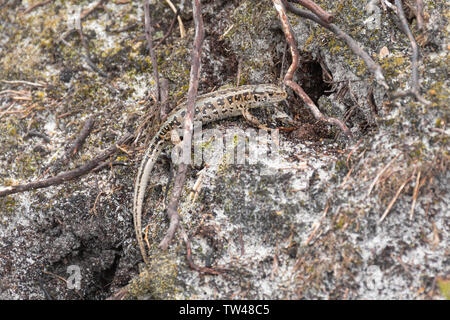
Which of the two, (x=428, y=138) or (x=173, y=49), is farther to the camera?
(x=173, y=49)

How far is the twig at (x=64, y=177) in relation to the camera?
3.15m

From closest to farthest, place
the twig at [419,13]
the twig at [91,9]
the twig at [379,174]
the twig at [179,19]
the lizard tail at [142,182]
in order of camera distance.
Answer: the twig at [379,174], the twig at [419,13], the lizard tail at [142,182], the twig at [179,19], the twig at [91,9]

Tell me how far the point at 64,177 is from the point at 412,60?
2.54 metres

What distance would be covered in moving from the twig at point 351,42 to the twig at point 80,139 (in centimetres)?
180

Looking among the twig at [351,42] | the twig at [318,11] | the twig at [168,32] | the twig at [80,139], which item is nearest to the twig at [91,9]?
the twig at [168,32]

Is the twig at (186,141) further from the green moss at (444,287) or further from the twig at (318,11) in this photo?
the green moss at (444,287)

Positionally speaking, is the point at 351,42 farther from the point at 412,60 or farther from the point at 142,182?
the point at 142,182

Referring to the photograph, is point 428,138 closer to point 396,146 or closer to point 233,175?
point 396,146

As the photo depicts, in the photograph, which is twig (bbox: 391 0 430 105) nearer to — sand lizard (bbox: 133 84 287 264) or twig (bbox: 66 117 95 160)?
sand lizard (bbox: 133 84 287 264)

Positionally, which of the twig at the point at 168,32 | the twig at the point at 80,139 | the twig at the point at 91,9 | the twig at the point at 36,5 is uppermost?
the twig at the point at 36,5

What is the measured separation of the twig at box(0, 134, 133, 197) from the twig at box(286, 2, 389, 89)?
1630 millimetres
